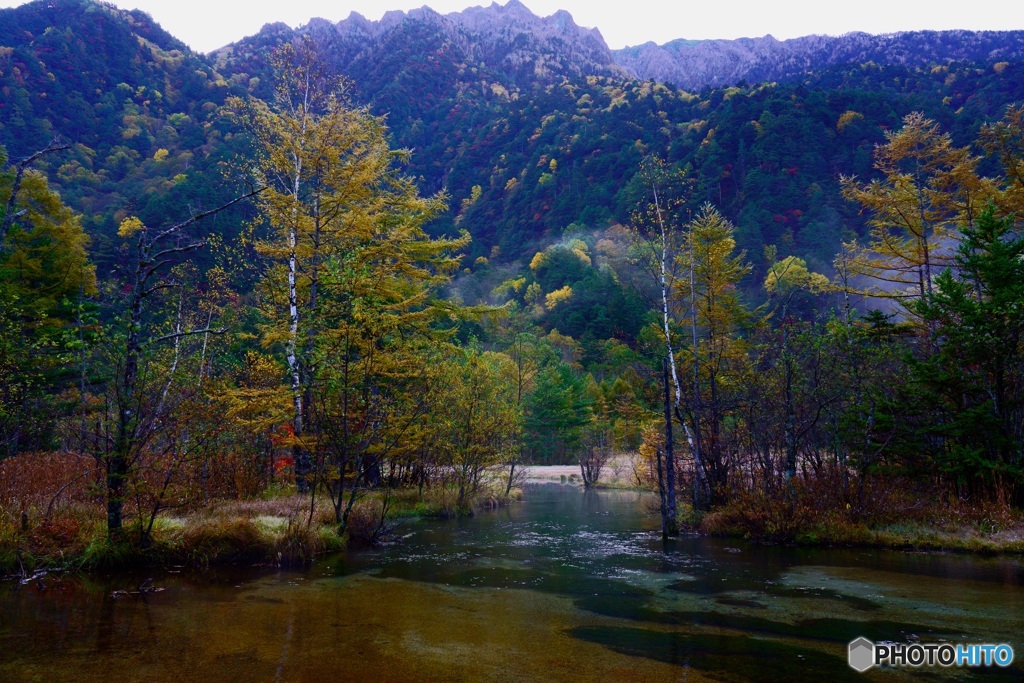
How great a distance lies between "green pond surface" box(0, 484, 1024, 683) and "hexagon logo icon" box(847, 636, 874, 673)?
11 centimetres

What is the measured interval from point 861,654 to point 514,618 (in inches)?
165

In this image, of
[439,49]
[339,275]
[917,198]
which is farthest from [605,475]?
[439,49]

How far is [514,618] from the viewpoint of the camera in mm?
8023

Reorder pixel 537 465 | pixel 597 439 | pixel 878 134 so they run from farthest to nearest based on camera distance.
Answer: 1. pixel 878 134
2. pixel 537 465
3. pixel 597 439

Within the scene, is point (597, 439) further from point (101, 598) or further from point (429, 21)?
point (429, 21)

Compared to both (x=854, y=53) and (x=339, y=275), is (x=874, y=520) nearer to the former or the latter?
(x=339, y=275)

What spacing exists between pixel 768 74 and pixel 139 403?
21028cm

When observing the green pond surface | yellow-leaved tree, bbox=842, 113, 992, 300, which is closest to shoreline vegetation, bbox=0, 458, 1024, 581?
the green pond surface

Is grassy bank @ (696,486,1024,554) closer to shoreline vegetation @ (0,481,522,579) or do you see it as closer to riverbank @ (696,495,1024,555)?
riverbank @ (696,495,1024,555)

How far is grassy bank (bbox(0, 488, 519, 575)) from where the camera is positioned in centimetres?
971

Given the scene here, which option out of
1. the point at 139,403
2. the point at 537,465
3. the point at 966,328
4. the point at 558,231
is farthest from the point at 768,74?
the point at 139,403

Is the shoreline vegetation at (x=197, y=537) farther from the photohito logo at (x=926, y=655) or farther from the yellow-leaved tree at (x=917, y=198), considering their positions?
the yellow-leaved tree at (x=917, y=198)

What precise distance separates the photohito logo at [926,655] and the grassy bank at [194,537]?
9.73 meters

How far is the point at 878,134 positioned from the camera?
304 ft
